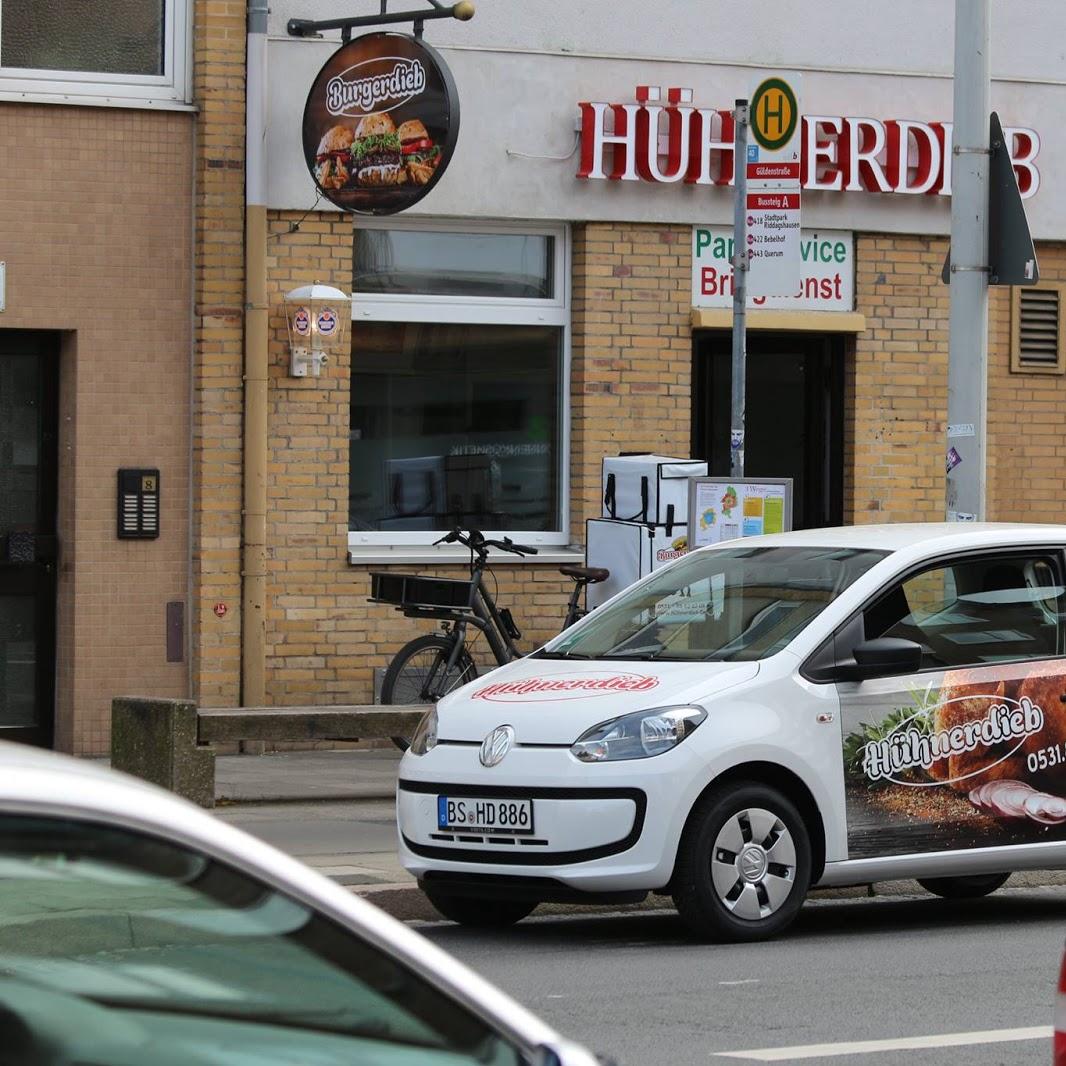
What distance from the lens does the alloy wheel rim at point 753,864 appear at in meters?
8.60

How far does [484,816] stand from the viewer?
28.3 feet

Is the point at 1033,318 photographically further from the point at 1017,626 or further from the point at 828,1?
the point at 1017,626

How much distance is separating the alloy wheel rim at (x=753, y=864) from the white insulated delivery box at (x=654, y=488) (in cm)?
515

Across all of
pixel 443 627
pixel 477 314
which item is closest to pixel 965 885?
pixel 443 627

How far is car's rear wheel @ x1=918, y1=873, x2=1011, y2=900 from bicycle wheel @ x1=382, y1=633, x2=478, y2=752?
4.60 meters

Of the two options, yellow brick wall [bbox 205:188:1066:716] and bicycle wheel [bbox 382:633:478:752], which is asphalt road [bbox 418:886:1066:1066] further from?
yellow brick wall [bbox 205:188:1066:716]

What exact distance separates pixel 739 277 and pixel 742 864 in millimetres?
4494

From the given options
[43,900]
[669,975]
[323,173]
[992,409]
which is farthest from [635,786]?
[992,409]

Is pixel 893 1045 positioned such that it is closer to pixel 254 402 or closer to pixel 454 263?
pixel 254 402

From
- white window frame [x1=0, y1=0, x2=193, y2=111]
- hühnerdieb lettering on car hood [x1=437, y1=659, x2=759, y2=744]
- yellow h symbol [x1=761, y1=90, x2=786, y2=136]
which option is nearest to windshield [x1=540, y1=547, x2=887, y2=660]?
hühnerdieb lettering on car hood [x1=437, y1=659, x2=759, y2=744]

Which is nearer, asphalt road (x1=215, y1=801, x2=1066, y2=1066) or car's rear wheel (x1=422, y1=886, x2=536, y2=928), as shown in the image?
asphalt road (x1=215, y1=801, x2=1066, y2=1066)

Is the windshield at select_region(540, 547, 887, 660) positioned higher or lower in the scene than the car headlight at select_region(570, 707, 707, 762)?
higher

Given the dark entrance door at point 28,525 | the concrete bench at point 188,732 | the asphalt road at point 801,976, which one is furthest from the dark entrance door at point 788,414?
the asphalt road at point 801,976

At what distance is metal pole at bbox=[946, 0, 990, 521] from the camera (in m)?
12.3
